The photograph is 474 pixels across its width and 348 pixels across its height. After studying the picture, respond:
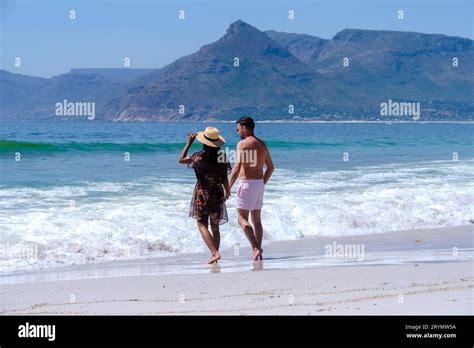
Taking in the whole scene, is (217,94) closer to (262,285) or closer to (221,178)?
(221,178)

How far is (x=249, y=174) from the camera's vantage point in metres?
9.30

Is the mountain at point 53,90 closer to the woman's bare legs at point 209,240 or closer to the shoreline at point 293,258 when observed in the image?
the shoreline at point 293,258

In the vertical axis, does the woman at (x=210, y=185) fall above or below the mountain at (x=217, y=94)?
below

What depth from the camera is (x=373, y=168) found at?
25766 mm

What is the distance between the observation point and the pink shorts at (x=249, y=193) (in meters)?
9.34

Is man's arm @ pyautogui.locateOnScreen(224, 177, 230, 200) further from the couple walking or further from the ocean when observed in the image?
the ocean

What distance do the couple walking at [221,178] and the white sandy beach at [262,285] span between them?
496 mm

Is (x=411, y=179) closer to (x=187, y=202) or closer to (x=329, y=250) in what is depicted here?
(x=187, y=202)

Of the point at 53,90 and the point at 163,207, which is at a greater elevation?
the point at 53,90

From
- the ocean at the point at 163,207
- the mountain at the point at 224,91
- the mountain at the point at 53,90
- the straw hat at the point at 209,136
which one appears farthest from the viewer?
the mountain at the point at 53,90

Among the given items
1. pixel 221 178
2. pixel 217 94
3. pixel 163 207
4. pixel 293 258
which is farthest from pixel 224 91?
pixel 221 178

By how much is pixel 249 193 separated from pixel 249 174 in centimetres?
22

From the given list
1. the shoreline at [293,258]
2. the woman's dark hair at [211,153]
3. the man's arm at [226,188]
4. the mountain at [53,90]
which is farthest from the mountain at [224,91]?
the woman's dark hair at [211,153]
